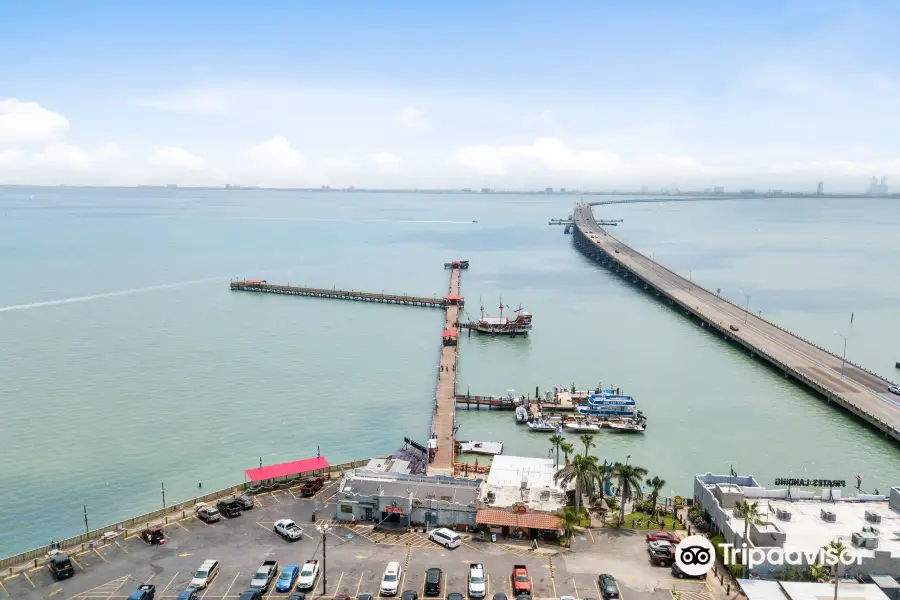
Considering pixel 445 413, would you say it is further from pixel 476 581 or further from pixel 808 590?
pixel 808 590

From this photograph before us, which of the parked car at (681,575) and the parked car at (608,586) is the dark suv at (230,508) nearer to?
the parked car at (608,586)

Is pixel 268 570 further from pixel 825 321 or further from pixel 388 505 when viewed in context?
pixel 825 321

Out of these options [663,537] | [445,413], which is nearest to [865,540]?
[663,537]

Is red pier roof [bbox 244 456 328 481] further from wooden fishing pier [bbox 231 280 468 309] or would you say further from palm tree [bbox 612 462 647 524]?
wooden fishing pier [bbox 231 280 468 309]

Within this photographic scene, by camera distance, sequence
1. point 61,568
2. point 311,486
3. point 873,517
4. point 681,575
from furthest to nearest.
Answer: point 311,486
point 873,517
point 681,575
point 61,568

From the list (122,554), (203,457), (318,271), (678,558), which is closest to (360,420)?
(203,457)

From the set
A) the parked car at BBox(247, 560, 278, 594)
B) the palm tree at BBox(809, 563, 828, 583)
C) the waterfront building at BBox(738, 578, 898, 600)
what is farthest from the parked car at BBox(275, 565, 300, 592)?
the palm tree at BBox(809, 563, 828, 583)
